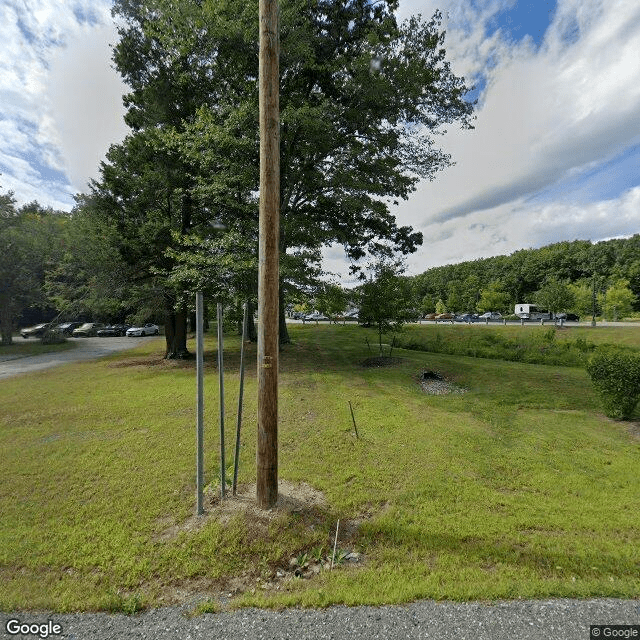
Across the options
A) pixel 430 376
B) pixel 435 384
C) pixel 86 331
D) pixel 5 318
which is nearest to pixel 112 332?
pixel 86 331

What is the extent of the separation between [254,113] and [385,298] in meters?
7.61

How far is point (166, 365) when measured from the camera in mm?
14609

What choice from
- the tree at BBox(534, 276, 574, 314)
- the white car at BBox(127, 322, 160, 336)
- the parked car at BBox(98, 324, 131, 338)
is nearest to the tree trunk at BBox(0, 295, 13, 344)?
the parked car at BBox(98, 324, 131, 338)

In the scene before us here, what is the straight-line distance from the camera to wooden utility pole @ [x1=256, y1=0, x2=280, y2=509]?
12.1 ft

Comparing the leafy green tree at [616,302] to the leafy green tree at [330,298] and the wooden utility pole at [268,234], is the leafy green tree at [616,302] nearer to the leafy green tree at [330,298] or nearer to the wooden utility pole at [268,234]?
the leafy green tree at [330,298]

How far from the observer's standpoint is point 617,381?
22.7 feet

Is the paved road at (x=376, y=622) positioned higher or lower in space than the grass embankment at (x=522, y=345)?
lower

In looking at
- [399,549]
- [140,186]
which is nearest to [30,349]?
[140,186]

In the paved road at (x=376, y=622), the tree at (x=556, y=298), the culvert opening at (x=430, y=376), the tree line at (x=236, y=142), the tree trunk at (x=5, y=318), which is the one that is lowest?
the paved road at (x=376, y=622)

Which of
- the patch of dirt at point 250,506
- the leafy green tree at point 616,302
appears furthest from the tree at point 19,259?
the leafy green tree at point 616,302

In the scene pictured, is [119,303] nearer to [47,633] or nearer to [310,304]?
[310,304]

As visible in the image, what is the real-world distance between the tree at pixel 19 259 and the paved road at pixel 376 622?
24.6m

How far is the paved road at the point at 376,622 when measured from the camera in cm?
232

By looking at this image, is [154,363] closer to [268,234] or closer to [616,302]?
[268,234]
